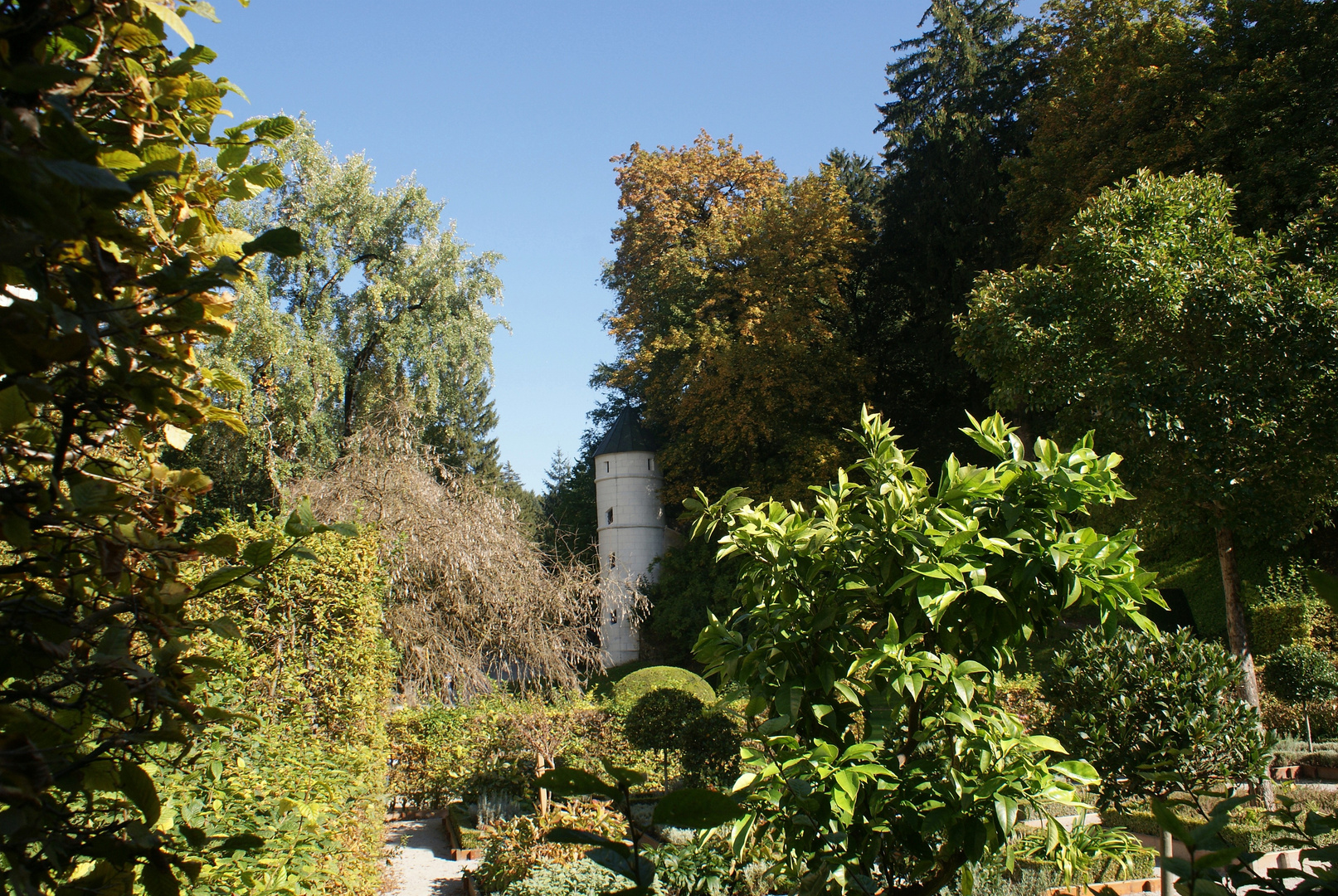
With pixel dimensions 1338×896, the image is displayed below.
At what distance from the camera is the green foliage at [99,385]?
75cm

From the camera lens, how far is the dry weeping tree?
39.1 feet

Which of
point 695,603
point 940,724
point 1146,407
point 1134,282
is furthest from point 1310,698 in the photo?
point 940,724

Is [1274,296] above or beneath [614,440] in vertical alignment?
beneath

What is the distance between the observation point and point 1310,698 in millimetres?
13031

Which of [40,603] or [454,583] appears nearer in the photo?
[40,603]

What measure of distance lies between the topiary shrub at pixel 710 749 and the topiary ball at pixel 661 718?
189mm

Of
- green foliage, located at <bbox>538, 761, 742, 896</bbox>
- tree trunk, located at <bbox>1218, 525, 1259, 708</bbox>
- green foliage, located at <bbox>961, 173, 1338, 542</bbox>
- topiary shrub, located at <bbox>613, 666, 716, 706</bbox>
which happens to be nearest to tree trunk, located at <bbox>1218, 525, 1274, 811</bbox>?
tree trunk, located at <bbox>1218, 525, 1259, 708</bbox>

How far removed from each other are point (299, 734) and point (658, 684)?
8.14 metres

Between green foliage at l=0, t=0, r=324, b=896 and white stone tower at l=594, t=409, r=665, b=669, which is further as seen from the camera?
white stone tower at l=594, t=409, r=665, b=669

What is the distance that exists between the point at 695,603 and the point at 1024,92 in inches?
623

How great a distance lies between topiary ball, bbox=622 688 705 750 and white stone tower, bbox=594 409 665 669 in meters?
13.6

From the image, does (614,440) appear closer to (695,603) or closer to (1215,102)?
(695,603)

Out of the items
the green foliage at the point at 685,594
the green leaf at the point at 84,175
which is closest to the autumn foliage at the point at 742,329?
the green foliage at the point at 685,594

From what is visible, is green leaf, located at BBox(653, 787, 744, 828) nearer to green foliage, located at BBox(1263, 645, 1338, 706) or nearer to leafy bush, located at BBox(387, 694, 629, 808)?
leafy bush, located at BBox(387, 694, 629, 808)
